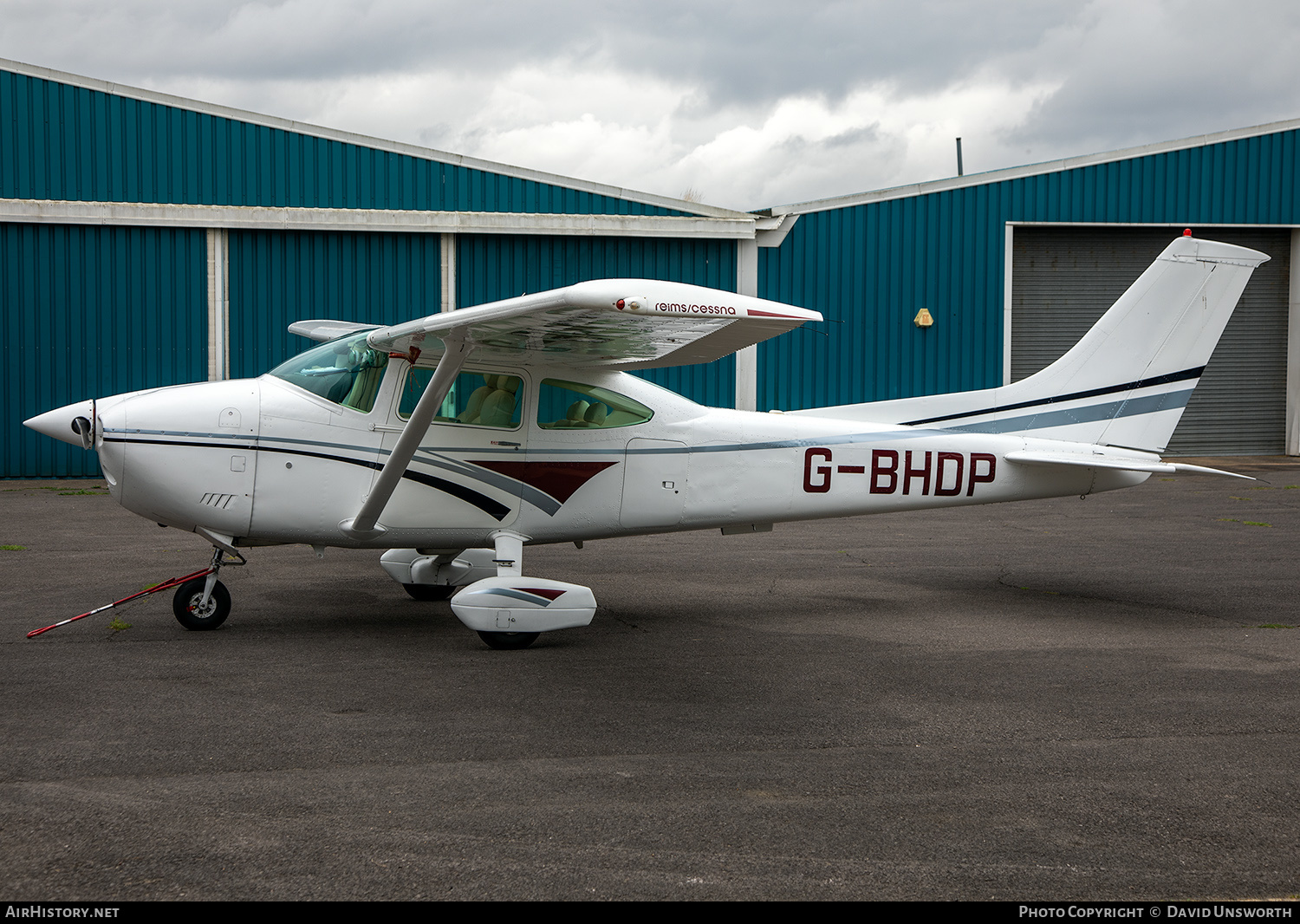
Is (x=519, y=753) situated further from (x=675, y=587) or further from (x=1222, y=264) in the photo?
(x=1222, y=264)

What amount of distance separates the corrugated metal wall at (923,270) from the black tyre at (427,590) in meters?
11.5

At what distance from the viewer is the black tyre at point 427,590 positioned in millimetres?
8312

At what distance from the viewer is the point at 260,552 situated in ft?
35.3

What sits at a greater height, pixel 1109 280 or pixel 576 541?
pixel 1109 280

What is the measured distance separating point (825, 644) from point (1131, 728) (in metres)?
2.17

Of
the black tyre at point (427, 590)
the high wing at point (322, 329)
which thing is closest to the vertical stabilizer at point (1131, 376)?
the black tyre at point (427, 590)

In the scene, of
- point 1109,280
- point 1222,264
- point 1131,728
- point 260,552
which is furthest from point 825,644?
point 1109,280

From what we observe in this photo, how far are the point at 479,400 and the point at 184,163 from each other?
43.1 feet

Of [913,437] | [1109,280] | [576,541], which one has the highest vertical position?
[1109,280]

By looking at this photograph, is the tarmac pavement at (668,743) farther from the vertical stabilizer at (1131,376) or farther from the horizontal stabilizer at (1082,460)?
the vertical stabilizer at (1131,376)

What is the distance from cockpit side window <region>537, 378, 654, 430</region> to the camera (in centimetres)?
734

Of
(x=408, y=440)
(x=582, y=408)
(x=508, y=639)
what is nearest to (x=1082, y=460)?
(x=582, y=408)

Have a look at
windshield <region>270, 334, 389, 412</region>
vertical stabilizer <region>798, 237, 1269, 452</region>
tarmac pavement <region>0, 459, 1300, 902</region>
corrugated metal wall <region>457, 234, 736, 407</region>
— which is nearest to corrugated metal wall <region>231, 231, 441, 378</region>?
corrugated metal wall <region>457, 234, 736, 407</region>

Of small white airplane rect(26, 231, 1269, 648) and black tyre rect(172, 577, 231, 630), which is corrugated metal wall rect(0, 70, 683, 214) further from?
black tyre rect(172, 577, 231, 630)
